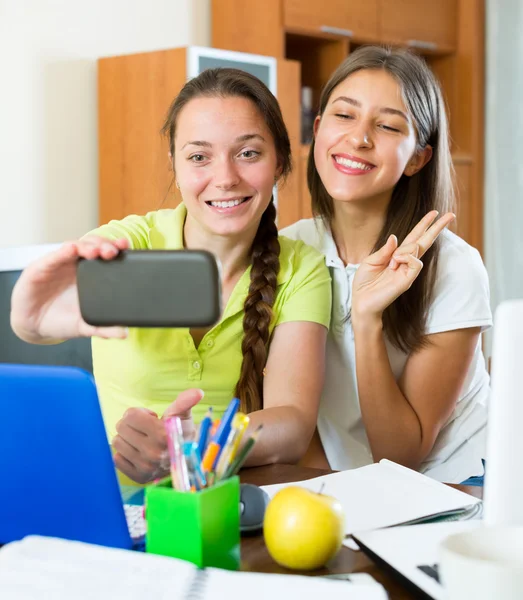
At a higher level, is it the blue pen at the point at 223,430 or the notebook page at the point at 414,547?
the blue pen at the point at 223,430

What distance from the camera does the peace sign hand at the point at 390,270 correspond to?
5.16ft

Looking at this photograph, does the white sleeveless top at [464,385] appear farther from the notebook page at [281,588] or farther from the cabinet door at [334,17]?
the cabinet door at [334,17]

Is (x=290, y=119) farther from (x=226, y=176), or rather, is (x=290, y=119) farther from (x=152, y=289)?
(x=152, y=289)

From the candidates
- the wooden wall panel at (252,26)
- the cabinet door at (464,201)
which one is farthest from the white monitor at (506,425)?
the cabinet door at (464,201)

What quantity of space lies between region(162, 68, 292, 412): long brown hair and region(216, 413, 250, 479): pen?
0.71 meters

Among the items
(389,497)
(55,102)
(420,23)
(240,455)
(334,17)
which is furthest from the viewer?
(420,23)

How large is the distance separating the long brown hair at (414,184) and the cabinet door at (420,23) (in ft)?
8.39

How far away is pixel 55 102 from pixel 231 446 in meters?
2.91

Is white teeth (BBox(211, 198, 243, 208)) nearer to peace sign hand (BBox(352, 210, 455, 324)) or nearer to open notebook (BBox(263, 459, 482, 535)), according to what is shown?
peace sign hand (BBox(352, 210, 455, 324))

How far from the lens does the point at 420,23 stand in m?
4.39

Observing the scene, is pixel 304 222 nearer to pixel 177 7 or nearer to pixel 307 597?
pixel 307 597

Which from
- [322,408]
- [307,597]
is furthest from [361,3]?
[307,597]

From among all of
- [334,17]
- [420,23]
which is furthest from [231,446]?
[420,23]

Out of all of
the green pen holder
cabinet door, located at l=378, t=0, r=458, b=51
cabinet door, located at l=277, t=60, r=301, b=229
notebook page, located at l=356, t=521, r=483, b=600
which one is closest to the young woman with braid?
notebook page, located at l=356, t=521, r=483, b=600
